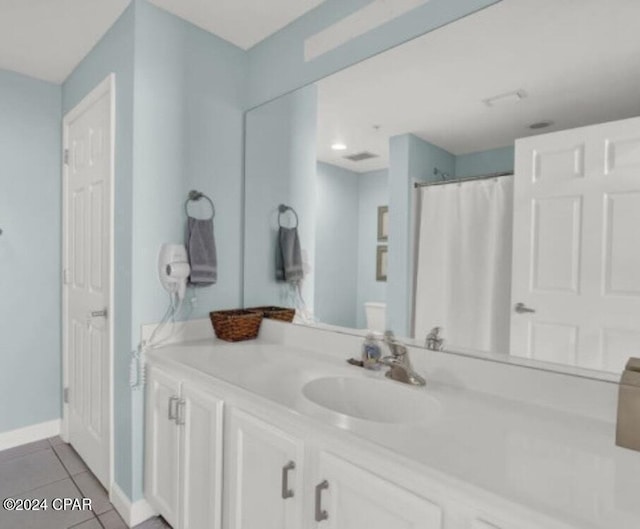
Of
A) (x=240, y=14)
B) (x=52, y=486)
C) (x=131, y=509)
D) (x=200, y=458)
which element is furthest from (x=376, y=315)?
(x=52, y=486)

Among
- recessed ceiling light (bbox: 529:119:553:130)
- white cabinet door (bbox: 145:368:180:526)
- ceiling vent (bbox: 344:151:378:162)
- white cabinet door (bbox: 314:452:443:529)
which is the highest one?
ceiling vent (bbox: 344:151:378:162)

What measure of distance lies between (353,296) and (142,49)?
1405 mm

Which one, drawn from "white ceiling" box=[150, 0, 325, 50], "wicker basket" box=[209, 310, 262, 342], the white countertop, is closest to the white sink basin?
the white countertop

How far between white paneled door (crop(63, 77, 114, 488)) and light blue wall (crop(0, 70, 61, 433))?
0.11m

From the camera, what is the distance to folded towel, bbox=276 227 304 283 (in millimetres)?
1880

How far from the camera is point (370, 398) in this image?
49.9 inches

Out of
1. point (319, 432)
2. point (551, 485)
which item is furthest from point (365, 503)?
point (551, 485)

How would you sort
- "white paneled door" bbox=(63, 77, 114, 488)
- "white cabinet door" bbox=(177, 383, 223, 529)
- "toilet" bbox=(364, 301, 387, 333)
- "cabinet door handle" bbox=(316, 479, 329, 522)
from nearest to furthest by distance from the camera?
"cabinet door handle" bbox=(316, 479, 329, 522) → "white cabinet door" bbox=(177, 383, 223, 529) → "toilet" bbox=(364, 301, 387, 333) → "white paneled door" bbox=(63, 77, 114, 488)

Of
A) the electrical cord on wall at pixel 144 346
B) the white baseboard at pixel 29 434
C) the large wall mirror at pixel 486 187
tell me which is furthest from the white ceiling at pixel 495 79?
the white baseboard at pixel 29 434

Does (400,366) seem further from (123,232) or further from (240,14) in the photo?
(240,14)

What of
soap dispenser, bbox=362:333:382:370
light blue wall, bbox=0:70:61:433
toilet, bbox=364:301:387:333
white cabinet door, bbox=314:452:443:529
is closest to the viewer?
white cabinet door, bbox=314:452:443:529

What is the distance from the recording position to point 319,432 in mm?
952

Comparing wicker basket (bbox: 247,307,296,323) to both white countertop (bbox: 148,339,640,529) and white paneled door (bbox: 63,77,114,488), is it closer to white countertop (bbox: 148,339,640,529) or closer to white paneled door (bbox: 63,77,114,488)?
white countertop (bbox: 148,339,640,529)

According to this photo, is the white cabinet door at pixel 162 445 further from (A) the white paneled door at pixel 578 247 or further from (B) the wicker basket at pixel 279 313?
(A) the white paneled door at pixel 578 247
